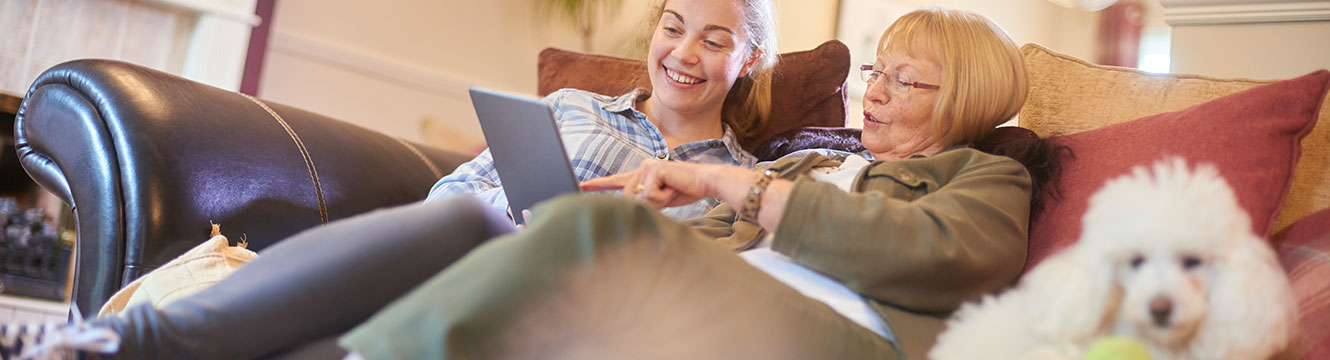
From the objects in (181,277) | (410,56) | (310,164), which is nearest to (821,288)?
(181,277)

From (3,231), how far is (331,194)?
1763 millimetres

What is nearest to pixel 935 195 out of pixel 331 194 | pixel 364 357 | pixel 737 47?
pixel 364 357

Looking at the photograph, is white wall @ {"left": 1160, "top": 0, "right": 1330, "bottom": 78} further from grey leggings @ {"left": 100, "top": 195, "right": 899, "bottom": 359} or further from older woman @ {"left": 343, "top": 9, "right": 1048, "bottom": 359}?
grey leggings @ {"left": 100, "top": 195, "right": 899, "bottom": 359}

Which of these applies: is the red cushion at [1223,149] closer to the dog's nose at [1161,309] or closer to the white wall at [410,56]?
the dog's nose at [1161,309]

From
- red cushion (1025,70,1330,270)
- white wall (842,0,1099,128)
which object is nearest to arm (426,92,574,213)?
red cushion (1025,70,1330,270)

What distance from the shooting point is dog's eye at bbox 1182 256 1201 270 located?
2.41 ft

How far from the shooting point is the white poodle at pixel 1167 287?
702mm

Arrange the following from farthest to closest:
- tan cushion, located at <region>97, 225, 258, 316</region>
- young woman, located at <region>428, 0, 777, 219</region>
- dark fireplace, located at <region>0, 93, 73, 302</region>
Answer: dark fireplace, located at <region>0, 93, 73, 302</region>, young woman, located at <region>428, 0, 777, 219</region>, tan cushion, located at <region>97, 225, 258, 316</region>

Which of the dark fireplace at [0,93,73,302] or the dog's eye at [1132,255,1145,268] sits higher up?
the dog's eye at [1132,255,1145,268]

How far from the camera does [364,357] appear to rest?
76cm

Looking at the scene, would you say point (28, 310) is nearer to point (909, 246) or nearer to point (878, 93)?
point (878, 93)

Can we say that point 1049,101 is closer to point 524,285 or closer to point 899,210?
point 899,210

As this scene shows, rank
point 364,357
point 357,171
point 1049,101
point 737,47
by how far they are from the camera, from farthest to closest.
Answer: point 737,47, point 357,171, point 1049,101, point 364,357

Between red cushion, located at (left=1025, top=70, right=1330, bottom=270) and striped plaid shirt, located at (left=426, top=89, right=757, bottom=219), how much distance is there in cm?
61
